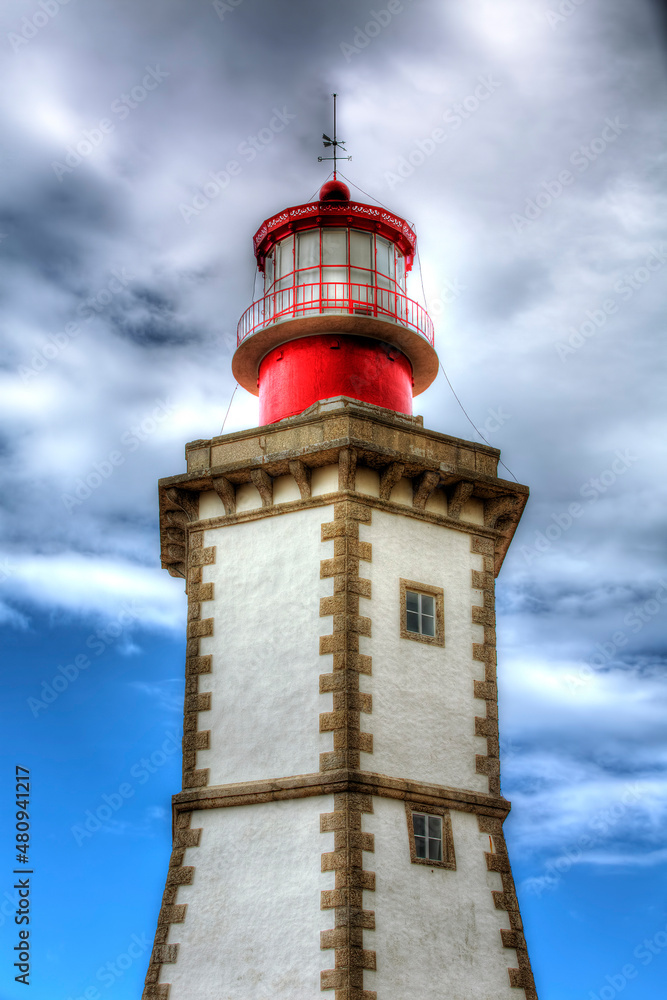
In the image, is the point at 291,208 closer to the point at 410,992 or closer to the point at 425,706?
the point at 425,706

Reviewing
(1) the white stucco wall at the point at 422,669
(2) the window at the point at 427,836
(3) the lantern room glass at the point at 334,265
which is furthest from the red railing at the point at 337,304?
(2) the window at the point at 427,836

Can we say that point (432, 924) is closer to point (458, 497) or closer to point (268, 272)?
point (458, 497)

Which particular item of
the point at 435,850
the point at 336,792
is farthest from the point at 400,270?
the point at 435,850

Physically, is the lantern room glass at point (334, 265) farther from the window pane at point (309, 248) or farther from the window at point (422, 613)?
the window at point (422, 613)

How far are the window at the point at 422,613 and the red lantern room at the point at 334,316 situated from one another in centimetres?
313

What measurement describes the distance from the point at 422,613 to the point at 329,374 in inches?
151

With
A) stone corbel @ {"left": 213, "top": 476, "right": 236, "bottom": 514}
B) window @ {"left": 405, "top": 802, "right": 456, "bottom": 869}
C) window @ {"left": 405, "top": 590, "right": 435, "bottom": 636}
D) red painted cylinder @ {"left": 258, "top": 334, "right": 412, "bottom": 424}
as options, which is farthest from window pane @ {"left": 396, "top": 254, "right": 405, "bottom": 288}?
window @ {"left": 405, "top": 802, "right": 456, "bottom": 869}

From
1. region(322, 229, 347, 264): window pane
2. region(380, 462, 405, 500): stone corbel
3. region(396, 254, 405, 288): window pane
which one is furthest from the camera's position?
region(396, 254, 405, 288): window pane

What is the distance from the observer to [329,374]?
674 inches

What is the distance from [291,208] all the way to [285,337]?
7.15 feet

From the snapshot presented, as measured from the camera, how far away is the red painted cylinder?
56.1ft

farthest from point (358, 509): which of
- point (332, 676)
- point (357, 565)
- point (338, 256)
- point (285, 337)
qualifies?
point (338, 256)

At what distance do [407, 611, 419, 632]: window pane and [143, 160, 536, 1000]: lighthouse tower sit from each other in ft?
0.12

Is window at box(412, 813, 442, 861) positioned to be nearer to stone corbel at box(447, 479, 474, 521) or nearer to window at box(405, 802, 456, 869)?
window at box(405, 802, 456, 869)
